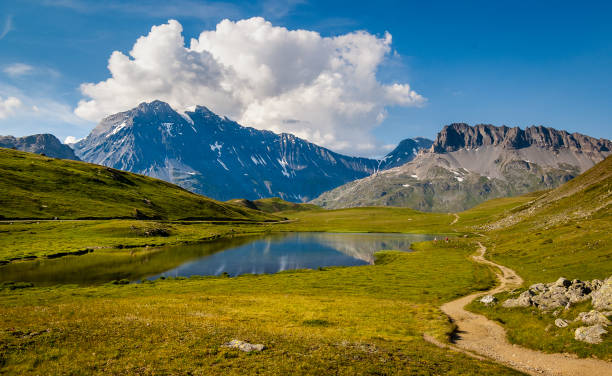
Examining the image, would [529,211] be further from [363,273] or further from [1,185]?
[1,185]

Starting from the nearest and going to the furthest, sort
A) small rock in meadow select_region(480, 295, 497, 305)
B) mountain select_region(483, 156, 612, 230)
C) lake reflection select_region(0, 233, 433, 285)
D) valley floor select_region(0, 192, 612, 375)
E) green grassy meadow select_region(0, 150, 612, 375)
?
valley floor select_region(0, 192, 612, 375)
green grassy meadow select_region(0, 150, 612, 375)
small rock in meadow select_region(480, 295, 497, 305)
lake reflection select_region(0, 233, 433, 285)
mountain select_region(483, 156, 612, 230)

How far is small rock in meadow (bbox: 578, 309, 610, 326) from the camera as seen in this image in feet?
85.2

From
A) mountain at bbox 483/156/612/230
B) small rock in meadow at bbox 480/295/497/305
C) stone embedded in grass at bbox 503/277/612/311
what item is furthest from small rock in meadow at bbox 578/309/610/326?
mountain at bbox 483/156/612/230

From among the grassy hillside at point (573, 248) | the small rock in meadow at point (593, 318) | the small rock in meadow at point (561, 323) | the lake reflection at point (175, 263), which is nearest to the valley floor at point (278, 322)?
the grassy hillside at point (573, 248)

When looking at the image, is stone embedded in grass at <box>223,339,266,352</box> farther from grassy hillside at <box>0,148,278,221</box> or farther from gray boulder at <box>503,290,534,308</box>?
grassy hillside at <box>0,148,278,221</box>

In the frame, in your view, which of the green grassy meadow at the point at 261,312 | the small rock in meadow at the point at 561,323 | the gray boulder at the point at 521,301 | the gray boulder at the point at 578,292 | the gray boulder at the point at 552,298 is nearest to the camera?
the green grassy meadow at the point at 261,312

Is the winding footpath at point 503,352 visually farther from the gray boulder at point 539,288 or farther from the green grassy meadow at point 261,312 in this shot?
the gray boulder at point 539,288

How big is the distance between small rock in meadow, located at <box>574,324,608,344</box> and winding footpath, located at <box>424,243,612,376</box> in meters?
2.36

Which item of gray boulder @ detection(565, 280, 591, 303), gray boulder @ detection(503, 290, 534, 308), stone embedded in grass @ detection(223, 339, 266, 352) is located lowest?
gray boulder @ detection(503, 290, 534, 308)

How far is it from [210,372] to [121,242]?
109219mm

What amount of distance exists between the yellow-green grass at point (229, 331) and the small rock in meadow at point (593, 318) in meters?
11.3

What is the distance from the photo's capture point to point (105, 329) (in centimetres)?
2344

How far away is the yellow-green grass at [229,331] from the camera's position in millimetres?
18469

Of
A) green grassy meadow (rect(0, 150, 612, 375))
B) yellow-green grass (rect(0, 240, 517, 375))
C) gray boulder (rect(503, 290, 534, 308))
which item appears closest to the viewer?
yellow-green grass (rect(0, 240, 517, 375))
